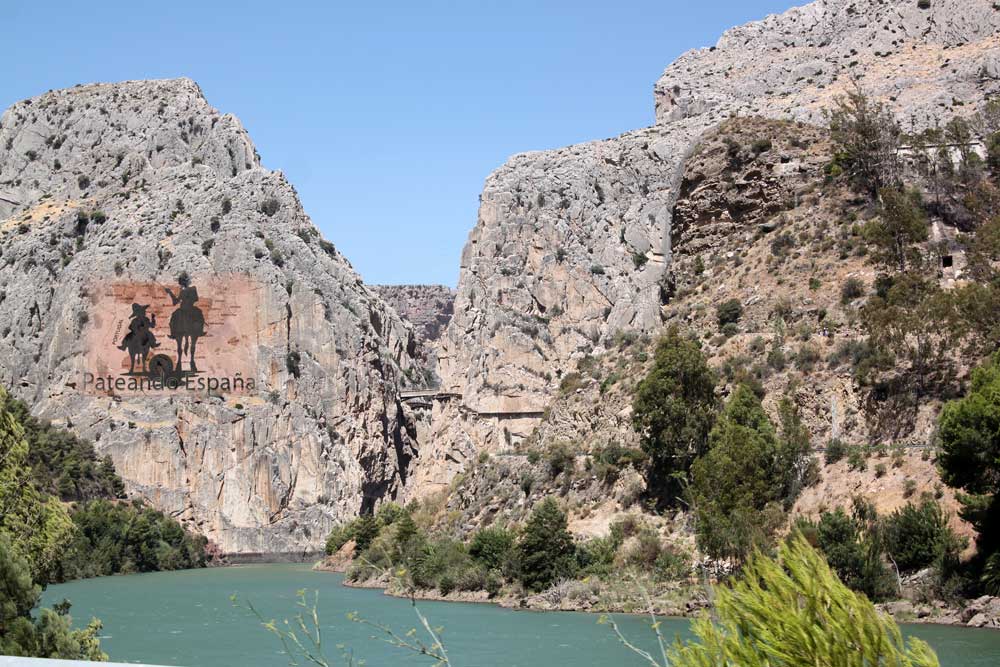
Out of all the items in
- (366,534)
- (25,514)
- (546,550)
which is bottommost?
(366,534)

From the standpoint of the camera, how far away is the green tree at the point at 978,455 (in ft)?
116

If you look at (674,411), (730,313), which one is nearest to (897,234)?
(730,313)

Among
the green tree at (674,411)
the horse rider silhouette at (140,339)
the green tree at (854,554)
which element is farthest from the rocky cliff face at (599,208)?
the green tree at (854,554)

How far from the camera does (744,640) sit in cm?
881

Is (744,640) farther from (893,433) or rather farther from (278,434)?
(278,434)

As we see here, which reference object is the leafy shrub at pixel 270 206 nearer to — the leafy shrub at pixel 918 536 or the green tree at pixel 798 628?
the leafy shrub at pixel 918 536

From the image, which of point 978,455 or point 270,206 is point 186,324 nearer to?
point 270,206

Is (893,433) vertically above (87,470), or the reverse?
(893,433)

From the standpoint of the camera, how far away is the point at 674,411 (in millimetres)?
48812

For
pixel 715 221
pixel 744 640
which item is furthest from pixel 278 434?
pixel 744 640

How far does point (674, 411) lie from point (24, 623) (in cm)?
3375

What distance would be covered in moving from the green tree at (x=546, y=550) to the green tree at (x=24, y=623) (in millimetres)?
30063

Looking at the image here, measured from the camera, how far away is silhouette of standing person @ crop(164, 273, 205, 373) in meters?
103

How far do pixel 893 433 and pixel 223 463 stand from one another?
7084 centimetres
